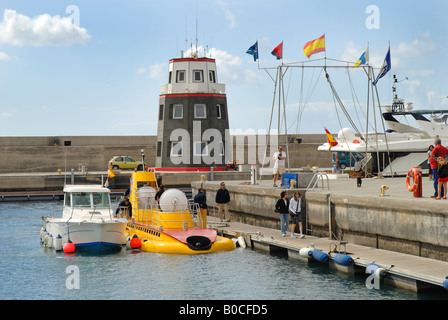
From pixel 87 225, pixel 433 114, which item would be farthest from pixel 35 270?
pixel 433 114

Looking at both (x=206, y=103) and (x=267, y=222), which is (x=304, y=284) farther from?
(x=206, y=103)

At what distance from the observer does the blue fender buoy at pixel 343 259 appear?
67.1 ft

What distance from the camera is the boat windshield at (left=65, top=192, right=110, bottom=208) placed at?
27328 mm

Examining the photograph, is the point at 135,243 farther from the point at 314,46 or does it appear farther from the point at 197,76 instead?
the point at 197,76

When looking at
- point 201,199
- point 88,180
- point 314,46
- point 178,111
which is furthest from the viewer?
point 88,180

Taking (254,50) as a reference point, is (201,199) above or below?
below

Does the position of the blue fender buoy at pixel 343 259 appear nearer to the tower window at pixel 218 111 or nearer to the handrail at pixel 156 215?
the handrail at pixel 156 215

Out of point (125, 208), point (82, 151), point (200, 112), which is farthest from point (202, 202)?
point (82, 151)

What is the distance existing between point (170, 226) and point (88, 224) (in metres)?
3.19

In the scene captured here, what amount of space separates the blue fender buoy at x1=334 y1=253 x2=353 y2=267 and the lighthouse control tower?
116 feet

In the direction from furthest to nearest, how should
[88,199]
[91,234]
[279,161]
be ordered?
[279,161], [88,199], [91,234]

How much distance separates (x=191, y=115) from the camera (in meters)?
55.4

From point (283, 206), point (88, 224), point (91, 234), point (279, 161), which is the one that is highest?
point (279, 161)

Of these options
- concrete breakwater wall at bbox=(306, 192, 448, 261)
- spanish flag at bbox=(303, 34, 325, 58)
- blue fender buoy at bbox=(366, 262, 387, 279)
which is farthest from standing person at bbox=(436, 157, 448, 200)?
spanish flag at bbox=(303, 34, 325, 58)
